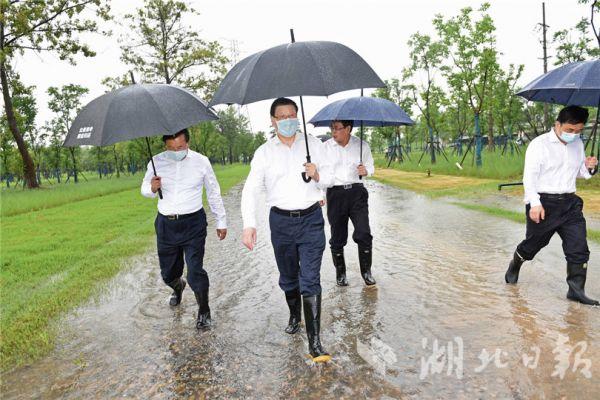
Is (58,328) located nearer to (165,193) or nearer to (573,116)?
(165,193)

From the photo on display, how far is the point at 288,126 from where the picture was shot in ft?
12.2

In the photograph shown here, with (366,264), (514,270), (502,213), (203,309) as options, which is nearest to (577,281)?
(514,270)

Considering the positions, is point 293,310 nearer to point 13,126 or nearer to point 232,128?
point 13,126

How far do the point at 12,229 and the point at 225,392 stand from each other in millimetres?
11029

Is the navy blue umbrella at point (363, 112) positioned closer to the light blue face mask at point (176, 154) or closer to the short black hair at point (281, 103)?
the short black hair at point (281, 103)

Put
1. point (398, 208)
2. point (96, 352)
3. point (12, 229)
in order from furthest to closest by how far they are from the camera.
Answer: point (398, 208)
point (12, 229)
point (96, 352)

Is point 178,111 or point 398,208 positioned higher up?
point 178,111

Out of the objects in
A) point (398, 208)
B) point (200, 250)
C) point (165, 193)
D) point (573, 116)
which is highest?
point (573, 116)

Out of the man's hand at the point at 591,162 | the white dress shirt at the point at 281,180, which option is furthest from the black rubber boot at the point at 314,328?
the man's hand at the point at 591,162

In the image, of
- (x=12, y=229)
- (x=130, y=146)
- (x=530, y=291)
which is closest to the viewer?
(x=530, y=291)

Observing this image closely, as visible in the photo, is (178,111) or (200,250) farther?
(200,250)

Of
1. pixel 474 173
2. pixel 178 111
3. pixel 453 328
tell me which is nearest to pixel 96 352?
pixel 178 111

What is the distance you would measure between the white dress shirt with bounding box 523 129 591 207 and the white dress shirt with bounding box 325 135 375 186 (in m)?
1.79

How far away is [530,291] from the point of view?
4855 millimetres
